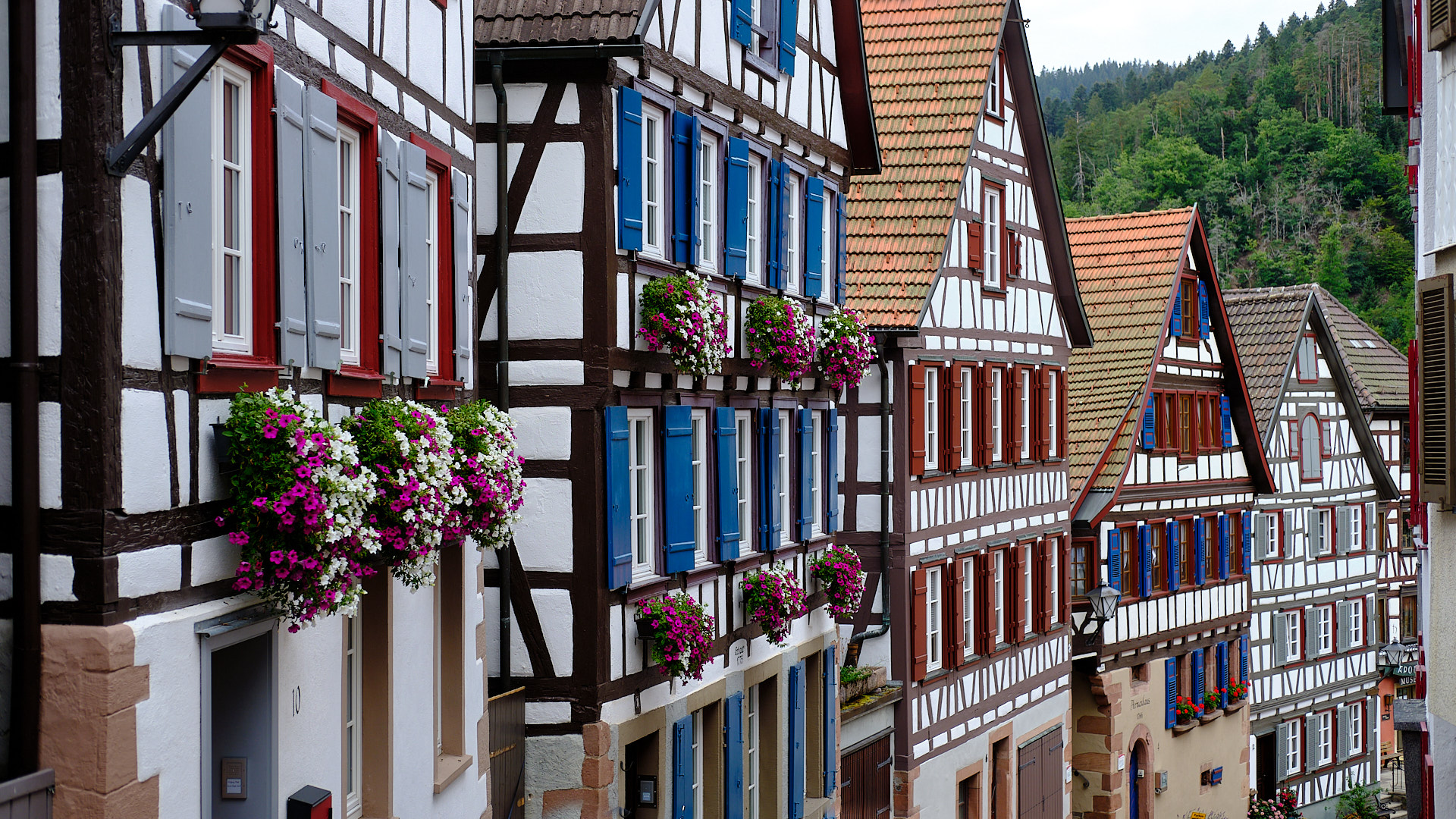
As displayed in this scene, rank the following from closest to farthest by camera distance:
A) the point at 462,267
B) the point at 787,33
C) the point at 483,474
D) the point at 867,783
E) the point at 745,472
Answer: the point at 483,474 → the point at 462,267 → the point at 745,472 → the point at 787,33 → the point at 867,783

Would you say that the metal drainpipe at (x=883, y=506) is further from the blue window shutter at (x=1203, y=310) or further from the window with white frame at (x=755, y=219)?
the blue window shutter at (x=1203, y=310)

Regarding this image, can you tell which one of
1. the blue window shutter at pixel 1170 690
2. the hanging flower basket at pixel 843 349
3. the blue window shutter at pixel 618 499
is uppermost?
the hanging flower basket at pixel 843 349

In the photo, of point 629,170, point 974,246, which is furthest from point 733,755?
point 974,246

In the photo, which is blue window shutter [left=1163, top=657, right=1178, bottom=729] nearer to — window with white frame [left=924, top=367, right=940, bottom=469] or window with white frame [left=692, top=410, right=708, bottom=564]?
window with white frame [left=924, top=367, right=940, bottom=469]

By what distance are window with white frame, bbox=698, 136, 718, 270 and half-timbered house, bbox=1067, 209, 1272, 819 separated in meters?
12.9

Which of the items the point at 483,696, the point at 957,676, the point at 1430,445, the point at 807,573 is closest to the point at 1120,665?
the point at 957,676

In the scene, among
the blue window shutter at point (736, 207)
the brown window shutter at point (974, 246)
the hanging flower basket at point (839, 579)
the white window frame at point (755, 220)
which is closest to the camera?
the blue window shutter at point (736, 207)

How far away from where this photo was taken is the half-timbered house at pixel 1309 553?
3325 cm

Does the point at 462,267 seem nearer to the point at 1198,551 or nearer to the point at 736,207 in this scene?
the point at 736,207

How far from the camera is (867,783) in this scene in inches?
720

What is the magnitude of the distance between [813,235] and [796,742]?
4.73m

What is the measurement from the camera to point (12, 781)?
5348 millimetres

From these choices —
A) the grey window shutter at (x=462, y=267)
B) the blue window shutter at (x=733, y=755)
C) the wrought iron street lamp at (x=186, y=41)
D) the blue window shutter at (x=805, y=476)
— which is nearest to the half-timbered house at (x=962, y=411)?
the blue window shutter at (x=805, y=476)

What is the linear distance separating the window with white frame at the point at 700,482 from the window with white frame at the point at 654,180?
157 cm
